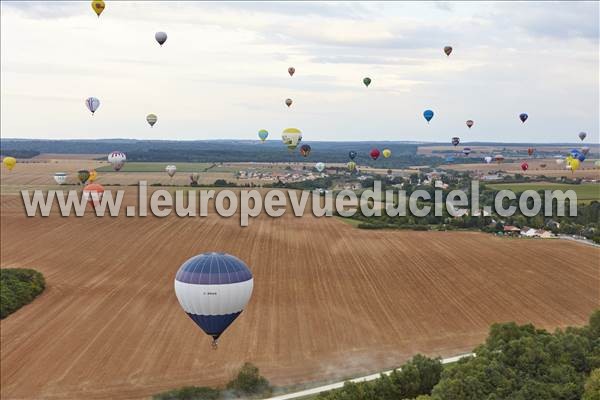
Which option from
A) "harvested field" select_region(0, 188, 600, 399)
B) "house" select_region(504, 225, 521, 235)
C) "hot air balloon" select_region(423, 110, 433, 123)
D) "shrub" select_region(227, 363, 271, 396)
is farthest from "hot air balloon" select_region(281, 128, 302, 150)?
"shrub" select_region(227, 363, 271, 396)

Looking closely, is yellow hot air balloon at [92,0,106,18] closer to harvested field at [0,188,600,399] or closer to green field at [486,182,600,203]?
harvested field at [0,188,600,399]

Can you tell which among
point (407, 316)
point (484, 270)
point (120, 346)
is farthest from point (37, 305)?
point (484, 270)

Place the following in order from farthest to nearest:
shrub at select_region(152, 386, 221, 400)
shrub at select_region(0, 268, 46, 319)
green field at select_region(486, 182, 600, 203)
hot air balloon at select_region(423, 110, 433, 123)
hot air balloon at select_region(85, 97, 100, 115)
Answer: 1. green field at select_region(486, 182, 600, 203)
2. hot air balloon at select_region(423, 110, 433, 123)
3. hot air balloon at select_region(85, 97, 100, 115)
4. shrub at select_region(0, 268, 46, 319)
5. shrub at select_region(152, 386, 221, 400)

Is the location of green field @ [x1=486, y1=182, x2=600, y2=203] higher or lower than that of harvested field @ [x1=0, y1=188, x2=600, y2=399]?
higher

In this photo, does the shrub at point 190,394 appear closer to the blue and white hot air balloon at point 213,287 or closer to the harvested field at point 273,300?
the harvested field at point 273,300

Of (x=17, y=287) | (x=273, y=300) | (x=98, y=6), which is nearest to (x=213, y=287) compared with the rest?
(x=273, y=300)

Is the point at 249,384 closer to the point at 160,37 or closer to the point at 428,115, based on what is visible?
the point at 160,37

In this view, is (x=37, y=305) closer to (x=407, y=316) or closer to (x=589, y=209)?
(x=407, y=316)
